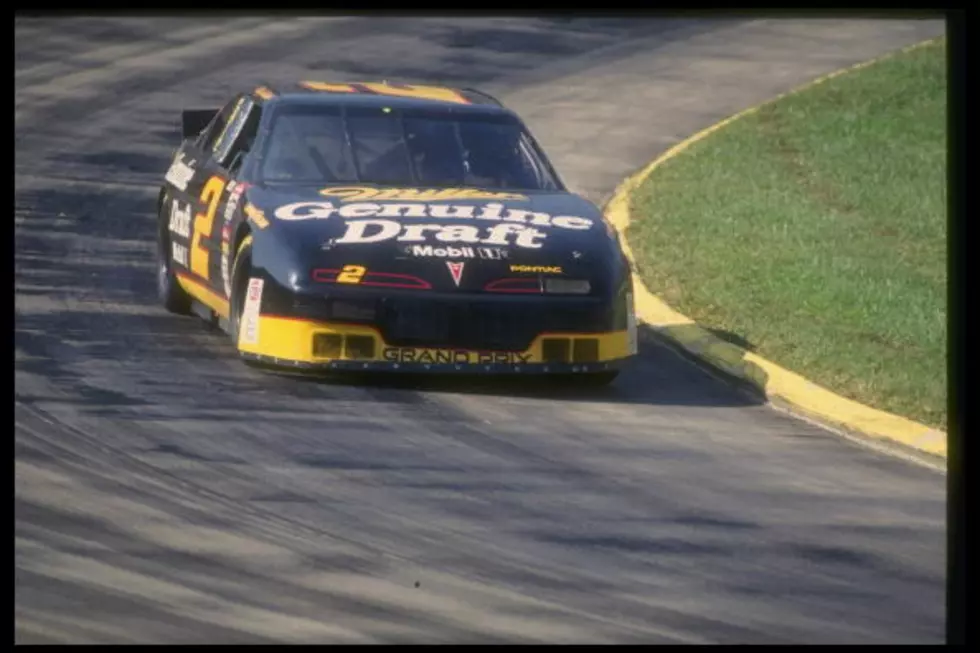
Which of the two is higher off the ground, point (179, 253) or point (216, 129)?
point (216, 129)

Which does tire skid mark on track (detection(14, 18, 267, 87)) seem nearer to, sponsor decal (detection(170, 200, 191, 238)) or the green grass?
the green grass

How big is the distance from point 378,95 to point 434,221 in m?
1.60

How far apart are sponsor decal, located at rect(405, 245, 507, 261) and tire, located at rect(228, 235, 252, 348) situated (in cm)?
89

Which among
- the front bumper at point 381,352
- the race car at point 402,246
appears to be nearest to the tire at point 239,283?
the race car at point 402,246

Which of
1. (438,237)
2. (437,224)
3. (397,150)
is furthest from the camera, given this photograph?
(397,150)

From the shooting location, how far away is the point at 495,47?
2647 centimetres

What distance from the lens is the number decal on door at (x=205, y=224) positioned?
11.8 metres

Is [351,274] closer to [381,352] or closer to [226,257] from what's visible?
[381,352]

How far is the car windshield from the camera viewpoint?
38.3 feet

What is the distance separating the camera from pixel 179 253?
1264 centimetres

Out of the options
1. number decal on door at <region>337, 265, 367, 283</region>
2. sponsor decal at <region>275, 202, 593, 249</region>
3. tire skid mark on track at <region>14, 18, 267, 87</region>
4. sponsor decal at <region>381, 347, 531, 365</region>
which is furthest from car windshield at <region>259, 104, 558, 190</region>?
tire skid mark on track at <region>14, 18, 267, 87</region>

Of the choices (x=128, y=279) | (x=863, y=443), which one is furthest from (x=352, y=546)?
(x=128, y=279)

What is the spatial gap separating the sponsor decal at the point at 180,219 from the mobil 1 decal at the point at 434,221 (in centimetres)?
149

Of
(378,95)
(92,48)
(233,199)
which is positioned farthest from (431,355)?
(92,48)
